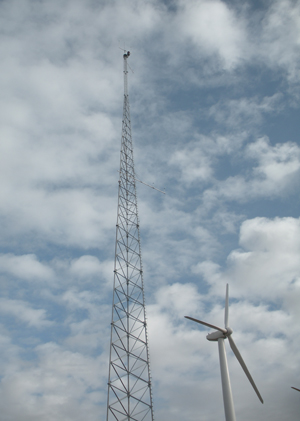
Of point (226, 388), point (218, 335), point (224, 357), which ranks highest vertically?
point (218, 335)

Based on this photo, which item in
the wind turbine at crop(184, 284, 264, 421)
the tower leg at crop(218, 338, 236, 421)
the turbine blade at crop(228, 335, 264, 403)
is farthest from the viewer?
the turbine blade at crop(228, 335, 264, 403)

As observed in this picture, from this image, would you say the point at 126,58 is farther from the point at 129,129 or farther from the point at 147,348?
the point at 147,348

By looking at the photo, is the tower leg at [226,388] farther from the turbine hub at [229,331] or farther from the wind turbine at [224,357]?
the turbine hub at [229,331]

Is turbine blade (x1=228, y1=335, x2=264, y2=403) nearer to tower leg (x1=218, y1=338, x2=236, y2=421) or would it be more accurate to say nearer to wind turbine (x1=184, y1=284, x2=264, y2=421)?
wind turbine (x1=184, y1=284, x2=264, y2=421)

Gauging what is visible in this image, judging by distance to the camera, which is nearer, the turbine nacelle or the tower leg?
the tower leg

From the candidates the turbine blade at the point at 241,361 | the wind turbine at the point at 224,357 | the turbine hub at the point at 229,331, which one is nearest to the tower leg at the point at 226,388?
the wind turbine at the point at 224,357

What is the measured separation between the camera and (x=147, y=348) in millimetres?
50625

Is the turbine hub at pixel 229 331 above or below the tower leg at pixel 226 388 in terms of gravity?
above

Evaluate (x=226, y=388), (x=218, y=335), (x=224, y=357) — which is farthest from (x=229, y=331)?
(x=226, y=388)

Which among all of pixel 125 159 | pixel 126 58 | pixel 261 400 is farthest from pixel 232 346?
pixel 126 58

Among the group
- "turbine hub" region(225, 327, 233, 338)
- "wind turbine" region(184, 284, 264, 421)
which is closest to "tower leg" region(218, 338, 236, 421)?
"wind turbine" region(184, 284, 264, 421)

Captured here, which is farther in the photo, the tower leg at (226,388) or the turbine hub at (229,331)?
the turbine hub at (229,331)

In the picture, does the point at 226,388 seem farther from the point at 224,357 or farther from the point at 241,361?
the point at 241,361

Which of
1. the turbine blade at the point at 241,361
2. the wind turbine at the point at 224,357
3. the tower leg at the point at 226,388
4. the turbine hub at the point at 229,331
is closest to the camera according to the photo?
the tower leg at the point at 226,388
